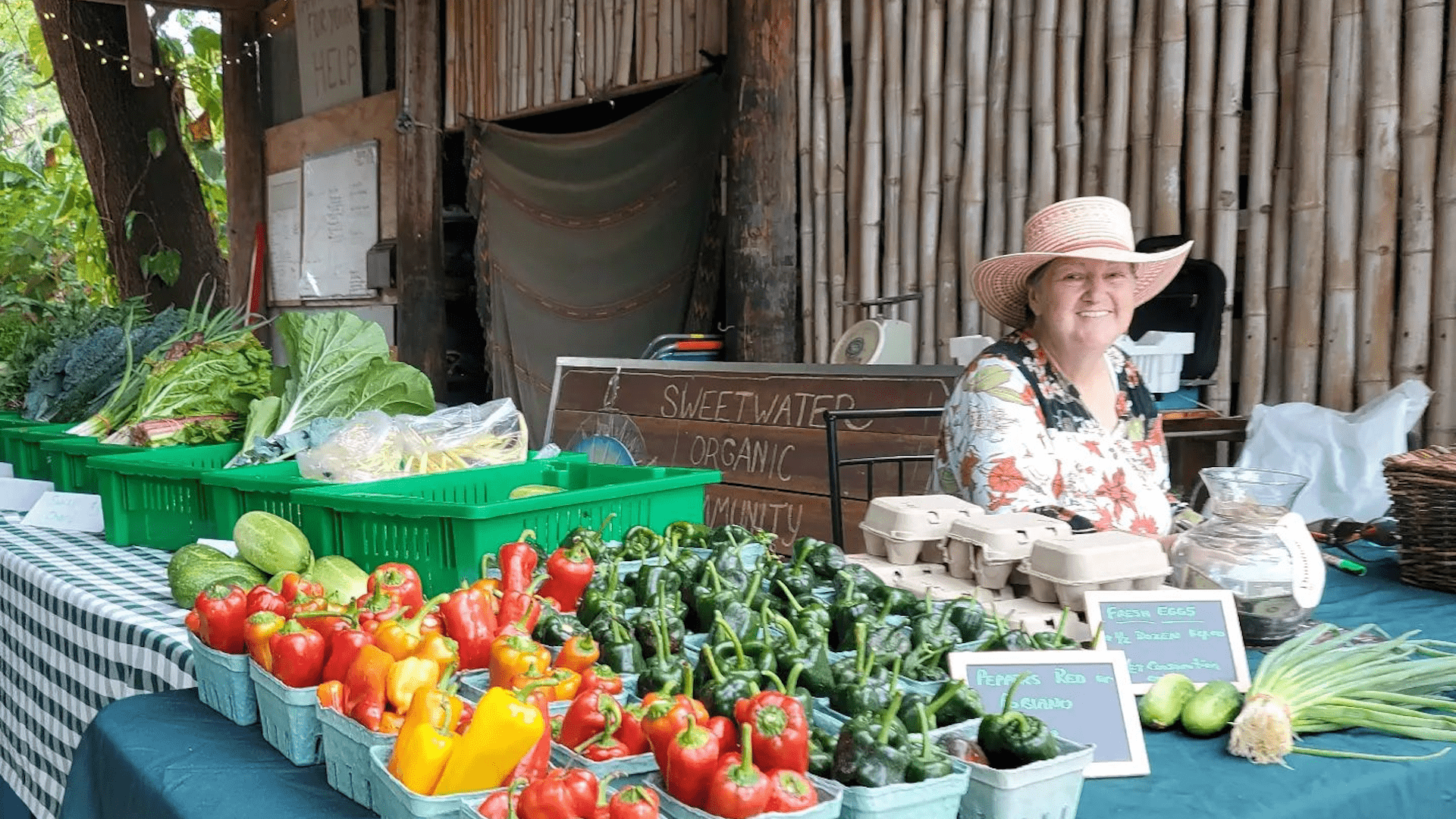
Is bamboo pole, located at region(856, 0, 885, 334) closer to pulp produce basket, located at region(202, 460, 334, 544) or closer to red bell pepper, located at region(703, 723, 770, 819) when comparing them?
pulp produce basket, located at region(202, 460, 334, 544)

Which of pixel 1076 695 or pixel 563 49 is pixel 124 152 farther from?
pixel 1076 695

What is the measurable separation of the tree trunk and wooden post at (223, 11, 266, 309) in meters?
1.08

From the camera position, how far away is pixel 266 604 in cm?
175

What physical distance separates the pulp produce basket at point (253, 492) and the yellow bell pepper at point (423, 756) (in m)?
1.46

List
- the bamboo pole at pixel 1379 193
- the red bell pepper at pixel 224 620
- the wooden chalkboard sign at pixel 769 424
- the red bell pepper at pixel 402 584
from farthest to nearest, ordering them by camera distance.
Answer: the wooden chalkboard sign at pixel 769 424 < the bamboo pole at pixel 1379 193 < the red bell pepper at pixel 402 584 < the red bell pepper at pixel 224 620

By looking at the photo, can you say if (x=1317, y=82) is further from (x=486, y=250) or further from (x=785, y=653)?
(x=486, y=250)

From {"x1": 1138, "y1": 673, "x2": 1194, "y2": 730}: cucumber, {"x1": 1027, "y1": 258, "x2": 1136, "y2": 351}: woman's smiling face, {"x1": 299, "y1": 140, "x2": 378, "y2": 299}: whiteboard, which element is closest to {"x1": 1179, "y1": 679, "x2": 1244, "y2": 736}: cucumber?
{"x1": 1138, "y1": 673, "x2": 1194, "y2": 730}: cucumber

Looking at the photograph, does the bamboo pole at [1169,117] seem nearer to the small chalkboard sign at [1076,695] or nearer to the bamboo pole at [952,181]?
the bamboo pole at [952,181]

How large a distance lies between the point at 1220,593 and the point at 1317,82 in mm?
2930

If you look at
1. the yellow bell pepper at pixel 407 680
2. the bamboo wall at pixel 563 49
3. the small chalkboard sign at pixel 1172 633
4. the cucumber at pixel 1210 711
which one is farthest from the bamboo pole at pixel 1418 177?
the yellow bell pepper at pixel 407 680

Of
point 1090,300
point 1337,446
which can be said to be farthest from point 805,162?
point 1090,300

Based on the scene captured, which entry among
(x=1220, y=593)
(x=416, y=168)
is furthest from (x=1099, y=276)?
(x=416, y=168)

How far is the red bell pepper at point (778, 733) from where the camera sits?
1.19 metres

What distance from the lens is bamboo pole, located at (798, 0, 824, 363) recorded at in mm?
5539
